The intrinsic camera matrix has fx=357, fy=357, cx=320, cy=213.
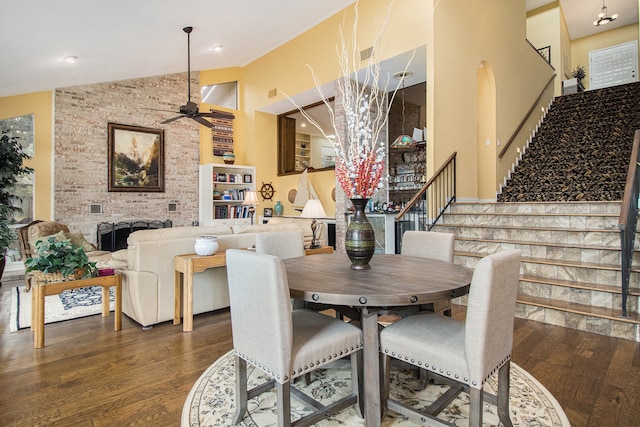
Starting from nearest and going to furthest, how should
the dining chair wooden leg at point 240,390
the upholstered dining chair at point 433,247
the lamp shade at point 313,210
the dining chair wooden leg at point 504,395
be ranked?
the dining chair wooden leg at point 504,395 < the dining chair wooden leg at point 240,390 < the upholstered dining chair at point 433,247 < the lamp shade at point 313,210

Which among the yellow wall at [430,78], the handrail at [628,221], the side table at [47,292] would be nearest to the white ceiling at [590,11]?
the yellow wall at [430,78]

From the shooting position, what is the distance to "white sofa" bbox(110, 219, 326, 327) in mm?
3266

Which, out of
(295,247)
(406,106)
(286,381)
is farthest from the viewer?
(406,106)

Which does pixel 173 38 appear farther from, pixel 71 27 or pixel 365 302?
pixel 365 302

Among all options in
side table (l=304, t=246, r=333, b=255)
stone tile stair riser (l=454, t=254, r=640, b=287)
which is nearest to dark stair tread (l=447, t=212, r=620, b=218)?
stone tile stair riser (l=454, t=254, r=640, b=287)

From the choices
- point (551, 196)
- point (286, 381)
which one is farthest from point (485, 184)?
point (286, 381)

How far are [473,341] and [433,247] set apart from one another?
4.22 ft

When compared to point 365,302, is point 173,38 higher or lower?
higher

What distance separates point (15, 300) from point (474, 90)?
7.47m

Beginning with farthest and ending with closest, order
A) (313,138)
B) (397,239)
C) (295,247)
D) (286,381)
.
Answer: (313,138) → (397,239) → (295,247) → (286,381)

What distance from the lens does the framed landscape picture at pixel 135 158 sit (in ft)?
22.6

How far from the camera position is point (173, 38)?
5.70 metres

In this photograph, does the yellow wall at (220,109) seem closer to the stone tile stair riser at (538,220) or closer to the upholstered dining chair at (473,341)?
the stone tile stair riser at (538,220)

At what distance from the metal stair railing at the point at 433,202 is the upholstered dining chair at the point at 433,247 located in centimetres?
247
